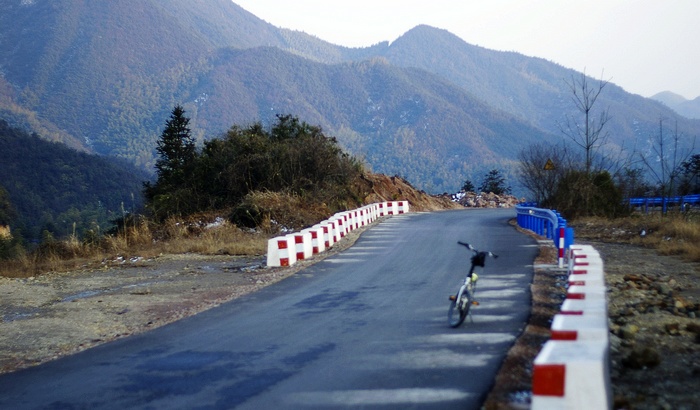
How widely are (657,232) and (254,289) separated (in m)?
13.1

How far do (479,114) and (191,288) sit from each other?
175 m

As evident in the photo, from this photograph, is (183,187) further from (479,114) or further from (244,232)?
(479,114)

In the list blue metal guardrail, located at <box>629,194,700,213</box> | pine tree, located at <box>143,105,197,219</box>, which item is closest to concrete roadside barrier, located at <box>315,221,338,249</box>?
pine tree, located at <box>143,105,197,219</box>

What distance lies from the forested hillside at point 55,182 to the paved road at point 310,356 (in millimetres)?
69798

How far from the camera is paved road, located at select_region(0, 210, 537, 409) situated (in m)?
6.91

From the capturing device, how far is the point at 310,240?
19.8m

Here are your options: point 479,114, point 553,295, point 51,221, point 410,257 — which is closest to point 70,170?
point 51,221

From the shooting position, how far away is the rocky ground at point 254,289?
7105mm

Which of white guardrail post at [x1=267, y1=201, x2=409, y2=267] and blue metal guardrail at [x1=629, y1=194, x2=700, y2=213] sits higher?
blue metal guardrail at [x1=629, y1=194, x2=700, y2=213]

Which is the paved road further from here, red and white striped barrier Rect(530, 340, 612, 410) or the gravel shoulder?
red and white striped barrier Rect(530, 340, 612, 410)

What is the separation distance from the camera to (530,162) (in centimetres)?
3450

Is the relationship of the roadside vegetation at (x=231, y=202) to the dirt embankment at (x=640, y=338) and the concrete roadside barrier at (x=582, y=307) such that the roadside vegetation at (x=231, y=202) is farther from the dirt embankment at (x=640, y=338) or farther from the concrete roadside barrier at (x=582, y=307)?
the concrete roadside barrier at (x=582, y=307)

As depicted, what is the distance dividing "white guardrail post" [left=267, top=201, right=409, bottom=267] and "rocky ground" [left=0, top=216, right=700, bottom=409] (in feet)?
1.51

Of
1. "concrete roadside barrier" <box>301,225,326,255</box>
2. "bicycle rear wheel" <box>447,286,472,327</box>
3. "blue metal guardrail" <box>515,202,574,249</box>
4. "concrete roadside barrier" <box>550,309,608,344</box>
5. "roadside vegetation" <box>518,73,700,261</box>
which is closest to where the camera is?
"concrete roadside barrier" <box>550,309,608,344</box>
